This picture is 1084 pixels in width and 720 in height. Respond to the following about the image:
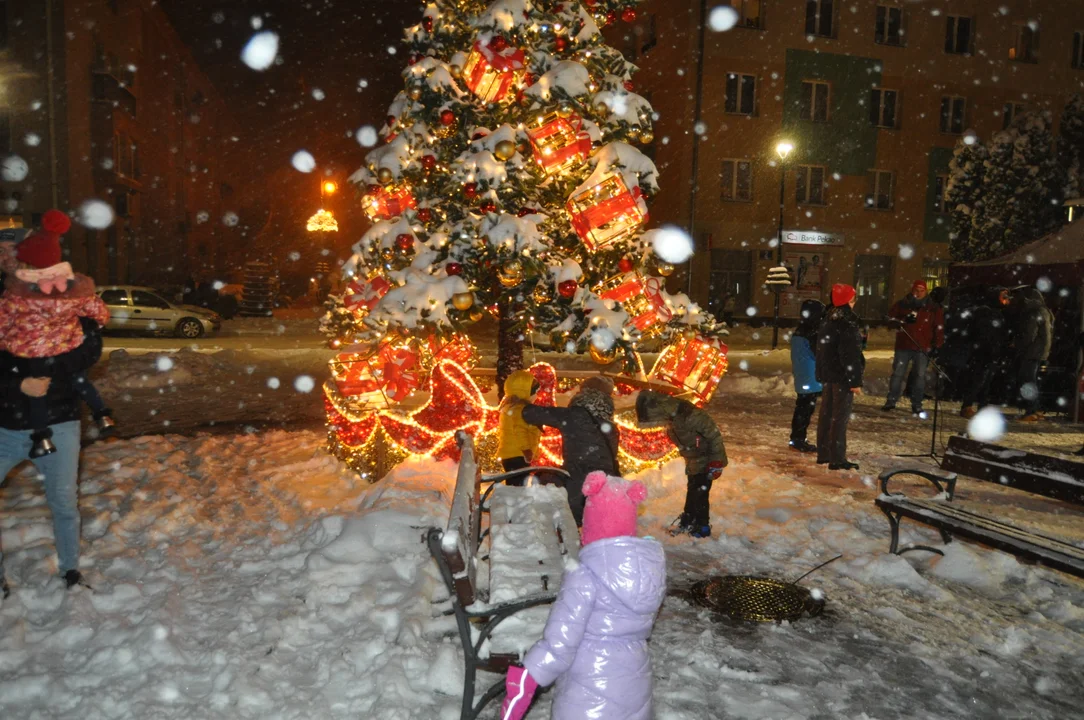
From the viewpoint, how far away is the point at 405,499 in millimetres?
6199

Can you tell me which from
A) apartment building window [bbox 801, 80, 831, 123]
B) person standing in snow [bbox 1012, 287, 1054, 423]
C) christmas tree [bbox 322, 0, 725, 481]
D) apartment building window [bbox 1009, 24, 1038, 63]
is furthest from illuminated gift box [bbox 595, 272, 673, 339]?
apartment building window [bbox 1009, 24, 1038, 63]

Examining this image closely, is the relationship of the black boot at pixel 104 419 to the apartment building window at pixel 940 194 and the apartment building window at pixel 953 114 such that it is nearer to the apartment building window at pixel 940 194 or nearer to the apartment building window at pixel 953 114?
the apartment building window at pixel 940 194

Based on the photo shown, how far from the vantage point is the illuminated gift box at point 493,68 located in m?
7.20

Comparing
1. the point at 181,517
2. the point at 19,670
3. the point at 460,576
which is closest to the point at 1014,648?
the point at 460,576

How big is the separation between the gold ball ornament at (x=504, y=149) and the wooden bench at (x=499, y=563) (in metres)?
3.14

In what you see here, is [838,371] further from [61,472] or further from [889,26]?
[889,26]

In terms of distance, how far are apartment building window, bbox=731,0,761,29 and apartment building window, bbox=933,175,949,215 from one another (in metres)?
11.1

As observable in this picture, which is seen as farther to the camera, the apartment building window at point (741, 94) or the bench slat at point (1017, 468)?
the apartment building window at point (741, 94)

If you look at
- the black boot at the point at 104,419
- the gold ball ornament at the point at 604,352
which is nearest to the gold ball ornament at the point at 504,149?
the gold ball ornament at the point at 604,352

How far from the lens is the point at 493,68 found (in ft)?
23.8

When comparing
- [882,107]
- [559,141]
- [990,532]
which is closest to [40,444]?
[559,141]

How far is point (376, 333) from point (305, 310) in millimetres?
34812

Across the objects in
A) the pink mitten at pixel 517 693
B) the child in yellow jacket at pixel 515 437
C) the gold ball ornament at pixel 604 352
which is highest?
the gold ball ornament at pixel 604 352

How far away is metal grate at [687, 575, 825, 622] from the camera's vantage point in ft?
16.0
